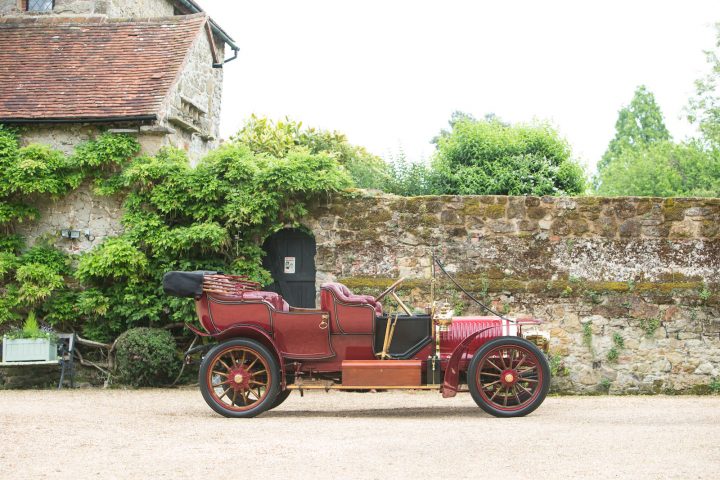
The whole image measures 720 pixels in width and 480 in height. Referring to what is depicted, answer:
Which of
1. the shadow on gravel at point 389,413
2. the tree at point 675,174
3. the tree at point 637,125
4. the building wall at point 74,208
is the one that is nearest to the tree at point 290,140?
the building wall at point 74,208

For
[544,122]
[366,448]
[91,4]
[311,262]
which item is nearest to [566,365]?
[311,262]

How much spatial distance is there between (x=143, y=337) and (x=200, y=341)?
0.93m

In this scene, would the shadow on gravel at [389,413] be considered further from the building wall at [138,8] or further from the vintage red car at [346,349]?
the building wall at [138,8]

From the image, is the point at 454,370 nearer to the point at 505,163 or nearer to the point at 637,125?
the point at 505,163

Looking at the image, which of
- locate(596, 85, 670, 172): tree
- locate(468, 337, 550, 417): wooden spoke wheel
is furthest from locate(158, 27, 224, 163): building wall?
locate(596, 85, 670, 172): tree

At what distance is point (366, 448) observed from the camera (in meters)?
7.53

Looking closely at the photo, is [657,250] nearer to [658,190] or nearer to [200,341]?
[200,341]

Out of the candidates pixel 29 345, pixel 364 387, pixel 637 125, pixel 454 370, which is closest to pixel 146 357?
pixel 29 345

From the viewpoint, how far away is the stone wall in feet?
43.7

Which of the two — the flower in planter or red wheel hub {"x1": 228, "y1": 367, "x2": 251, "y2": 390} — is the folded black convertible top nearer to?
red wheel hub {"x1": 228, "y1": 367, "x2": 251, "y2": 390}

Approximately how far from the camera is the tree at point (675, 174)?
A: 38344 mm

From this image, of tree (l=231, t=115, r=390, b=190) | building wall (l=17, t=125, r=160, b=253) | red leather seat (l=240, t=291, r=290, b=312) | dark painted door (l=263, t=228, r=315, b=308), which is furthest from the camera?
tree (l=231, t=115, r=390, b=190)

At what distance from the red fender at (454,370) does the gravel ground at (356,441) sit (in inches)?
11.8

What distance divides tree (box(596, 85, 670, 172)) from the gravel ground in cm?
5042
